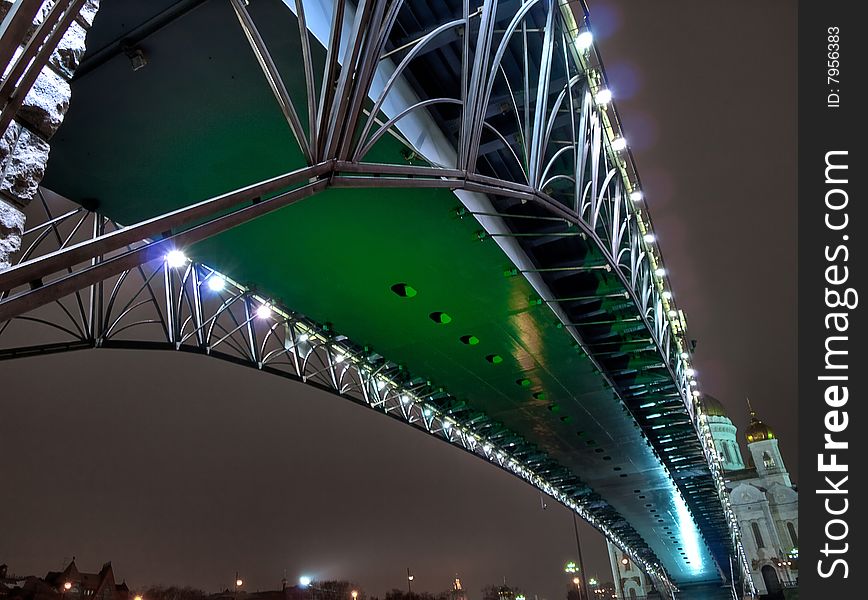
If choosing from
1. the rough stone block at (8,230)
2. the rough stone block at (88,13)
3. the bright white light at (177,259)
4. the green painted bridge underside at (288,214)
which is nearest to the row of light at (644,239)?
the bright white light at (177,259)

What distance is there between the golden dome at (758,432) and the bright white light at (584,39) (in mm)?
139200

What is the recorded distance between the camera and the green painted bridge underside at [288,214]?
8.06 metres

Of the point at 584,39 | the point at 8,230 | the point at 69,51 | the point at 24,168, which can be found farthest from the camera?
the point at 584,39

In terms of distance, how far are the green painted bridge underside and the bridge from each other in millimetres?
50

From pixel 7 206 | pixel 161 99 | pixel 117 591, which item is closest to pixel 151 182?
pixel 161 99

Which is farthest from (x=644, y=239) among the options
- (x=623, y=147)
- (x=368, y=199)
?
(x=368, y=199)

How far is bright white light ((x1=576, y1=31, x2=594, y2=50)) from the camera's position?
42.9 ft

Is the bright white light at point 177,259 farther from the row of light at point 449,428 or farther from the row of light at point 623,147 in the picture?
the row of light at point 623,147

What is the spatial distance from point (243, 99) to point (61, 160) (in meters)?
3.84

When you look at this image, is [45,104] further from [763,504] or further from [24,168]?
[763,504]

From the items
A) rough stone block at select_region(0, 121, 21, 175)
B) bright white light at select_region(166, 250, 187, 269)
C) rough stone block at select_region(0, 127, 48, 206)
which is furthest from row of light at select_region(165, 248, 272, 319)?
rough stone block at select_region(0, 121, 21, 175)

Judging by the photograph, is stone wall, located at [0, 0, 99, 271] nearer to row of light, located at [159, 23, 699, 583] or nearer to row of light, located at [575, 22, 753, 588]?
row of light, located at [159, 23, 699, 583]

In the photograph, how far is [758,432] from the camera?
127938 mm

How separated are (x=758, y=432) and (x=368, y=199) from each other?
14303cm
